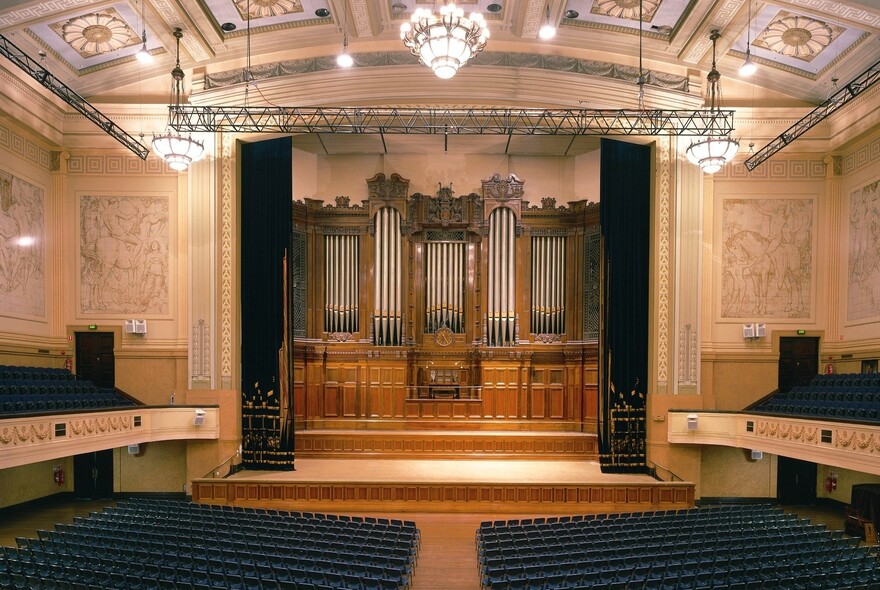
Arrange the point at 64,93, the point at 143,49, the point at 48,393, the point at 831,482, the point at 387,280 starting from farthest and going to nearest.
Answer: the point at 387,280 < the point at 831,482 < the point at 143,49 < the point at 48,393 < the point at 64,93

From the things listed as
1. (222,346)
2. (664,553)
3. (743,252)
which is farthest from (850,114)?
(222,346)

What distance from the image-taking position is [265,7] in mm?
12141

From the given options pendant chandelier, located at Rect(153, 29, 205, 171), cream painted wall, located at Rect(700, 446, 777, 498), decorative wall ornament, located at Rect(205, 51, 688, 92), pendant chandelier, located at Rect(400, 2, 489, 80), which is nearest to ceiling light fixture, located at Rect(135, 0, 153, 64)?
decorative wall ornament, located at Rect(205, 51, 688, 92)

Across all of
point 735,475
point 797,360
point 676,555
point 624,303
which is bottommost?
point 735,475

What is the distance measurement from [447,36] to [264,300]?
784 centimetres

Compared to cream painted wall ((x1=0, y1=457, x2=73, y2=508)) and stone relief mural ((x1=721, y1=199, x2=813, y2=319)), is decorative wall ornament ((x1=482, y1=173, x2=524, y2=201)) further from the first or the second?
cream painted wall ((x1=0, y1=457, x2=73, y2=508))

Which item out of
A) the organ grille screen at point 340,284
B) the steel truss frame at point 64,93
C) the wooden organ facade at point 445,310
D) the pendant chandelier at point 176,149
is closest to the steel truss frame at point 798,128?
the wooden organ facade at point 445,310

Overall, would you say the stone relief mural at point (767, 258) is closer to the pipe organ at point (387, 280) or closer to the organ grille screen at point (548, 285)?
the organ grille screen at point (548, 285)

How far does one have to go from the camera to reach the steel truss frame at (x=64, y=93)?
32.8ft

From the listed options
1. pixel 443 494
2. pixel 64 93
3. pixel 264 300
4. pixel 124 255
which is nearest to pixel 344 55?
pixel 64 93

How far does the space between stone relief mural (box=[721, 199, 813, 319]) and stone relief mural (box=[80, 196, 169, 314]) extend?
11.8 meters

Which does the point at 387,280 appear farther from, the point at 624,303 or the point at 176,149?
the point at 176,149

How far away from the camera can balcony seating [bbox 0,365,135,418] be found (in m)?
9.95

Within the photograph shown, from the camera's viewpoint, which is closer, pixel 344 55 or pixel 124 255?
pixel 344 55
